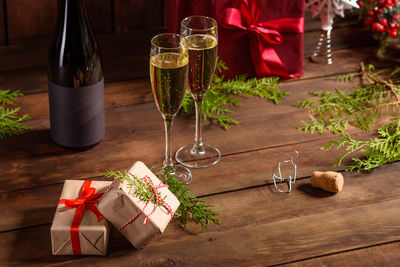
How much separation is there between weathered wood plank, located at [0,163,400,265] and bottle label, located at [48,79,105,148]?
21 centimetres

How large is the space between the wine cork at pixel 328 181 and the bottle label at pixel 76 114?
0.51 metres

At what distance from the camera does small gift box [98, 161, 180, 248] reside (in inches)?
39.4

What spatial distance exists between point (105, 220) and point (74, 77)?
1.24 ft

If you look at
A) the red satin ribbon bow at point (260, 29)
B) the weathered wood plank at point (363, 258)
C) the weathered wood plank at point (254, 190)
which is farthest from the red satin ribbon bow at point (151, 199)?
the red satin ribbon bow at point (260, 29)

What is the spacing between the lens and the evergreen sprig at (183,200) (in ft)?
3.36

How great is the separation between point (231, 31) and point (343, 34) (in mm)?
522

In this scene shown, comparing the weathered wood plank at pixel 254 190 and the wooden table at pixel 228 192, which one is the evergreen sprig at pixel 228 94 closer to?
the wooden table at pixel 228 192

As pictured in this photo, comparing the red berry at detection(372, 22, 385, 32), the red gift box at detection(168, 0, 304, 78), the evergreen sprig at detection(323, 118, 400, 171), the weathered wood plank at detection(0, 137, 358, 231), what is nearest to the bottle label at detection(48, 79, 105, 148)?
the weathered wood plank at detection(0, 137, 358, 231)

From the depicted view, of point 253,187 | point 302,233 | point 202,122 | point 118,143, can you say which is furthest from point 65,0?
point 302,233

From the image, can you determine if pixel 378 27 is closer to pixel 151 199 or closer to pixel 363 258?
pixel 363 258

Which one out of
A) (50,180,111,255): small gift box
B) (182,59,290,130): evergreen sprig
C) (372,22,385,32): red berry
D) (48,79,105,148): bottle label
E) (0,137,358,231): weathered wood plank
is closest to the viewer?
(50,180,111,255): small gift box

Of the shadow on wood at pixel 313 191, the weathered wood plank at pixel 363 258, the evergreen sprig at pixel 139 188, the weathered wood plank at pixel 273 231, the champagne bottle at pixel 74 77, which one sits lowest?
the weathered wood plank at pixel 363 258

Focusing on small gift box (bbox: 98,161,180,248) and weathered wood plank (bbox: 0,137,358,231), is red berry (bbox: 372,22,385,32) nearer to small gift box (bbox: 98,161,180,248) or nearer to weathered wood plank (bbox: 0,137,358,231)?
weathered wood plank (bbox: 0,137,358,231)

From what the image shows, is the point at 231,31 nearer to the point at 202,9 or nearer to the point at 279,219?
the point at 202,9
